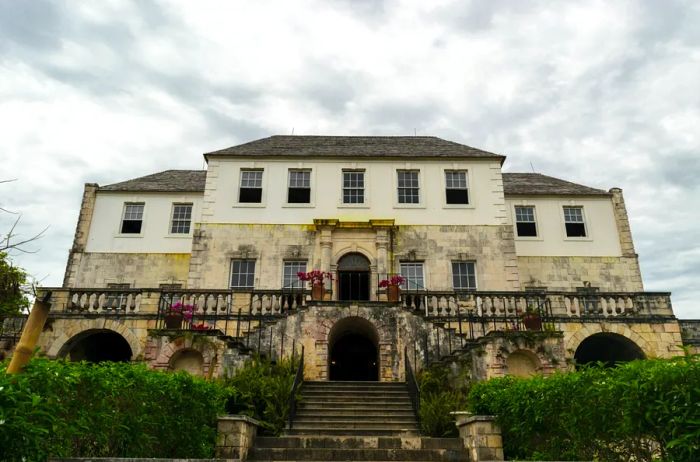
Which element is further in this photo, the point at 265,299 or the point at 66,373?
the point at 265,299

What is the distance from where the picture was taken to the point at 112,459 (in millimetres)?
5613

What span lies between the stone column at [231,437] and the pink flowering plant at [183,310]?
263 inches

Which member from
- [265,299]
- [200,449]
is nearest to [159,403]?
[200,449]

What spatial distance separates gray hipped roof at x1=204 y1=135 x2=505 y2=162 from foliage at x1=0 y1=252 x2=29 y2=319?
9130mm

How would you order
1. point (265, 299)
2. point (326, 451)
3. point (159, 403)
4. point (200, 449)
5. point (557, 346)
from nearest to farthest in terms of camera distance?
point (159, 403)
point (200, 449)
point (326, 451)
point (557, 346)
point (265, 299)

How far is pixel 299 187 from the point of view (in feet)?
75.3

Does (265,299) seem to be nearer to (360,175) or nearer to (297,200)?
(297,200)

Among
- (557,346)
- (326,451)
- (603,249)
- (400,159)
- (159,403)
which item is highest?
(400,159)

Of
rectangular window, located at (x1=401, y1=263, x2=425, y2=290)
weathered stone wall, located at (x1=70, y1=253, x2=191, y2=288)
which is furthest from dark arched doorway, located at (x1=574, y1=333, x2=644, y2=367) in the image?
weathered stone wall, located at (x1=70, y1=253, x2=191, y2=288)

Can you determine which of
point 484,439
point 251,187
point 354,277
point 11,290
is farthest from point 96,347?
point 484,439

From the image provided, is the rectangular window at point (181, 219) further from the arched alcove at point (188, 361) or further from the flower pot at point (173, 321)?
the arched alcove at point (188, 361)

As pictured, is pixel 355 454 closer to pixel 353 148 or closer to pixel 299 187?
pixel 299 187

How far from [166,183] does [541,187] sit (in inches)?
789

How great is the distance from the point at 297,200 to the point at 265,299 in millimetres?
6407
